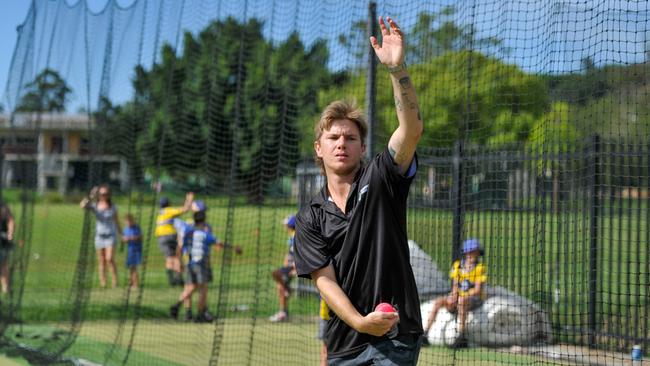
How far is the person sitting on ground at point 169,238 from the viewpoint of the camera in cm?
1388

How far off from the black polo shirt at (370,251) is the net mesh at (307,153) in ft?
6.80

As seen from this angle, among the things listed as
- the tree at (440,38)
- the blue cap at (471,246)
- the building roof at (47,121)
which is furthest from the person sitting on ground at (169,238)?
the tree at (440,38)

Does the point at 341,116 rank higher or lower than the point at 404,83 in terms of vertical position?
lower

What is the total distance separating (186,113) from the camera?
1074 cm

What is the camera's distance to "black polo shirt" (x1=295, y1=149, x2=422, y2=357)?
384 centimetres

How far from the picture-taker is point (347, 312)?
3.77 meters

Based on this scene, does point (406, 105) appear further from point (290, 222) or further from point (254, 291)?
point (254, 291)

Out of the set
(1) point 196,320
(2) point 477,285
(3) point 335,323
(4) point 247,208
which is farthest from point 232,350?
(3) point 335,323

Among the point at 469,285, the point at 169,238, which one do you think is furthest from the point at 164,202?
the point at 469,285

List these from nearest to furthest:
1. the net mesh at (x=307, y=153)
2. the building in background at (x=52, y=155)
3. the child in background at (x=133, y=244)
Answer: the net mesh at (x=307, y=153) → the building in background at (x=52, y=155) → the child in background at (x=133, y=244)

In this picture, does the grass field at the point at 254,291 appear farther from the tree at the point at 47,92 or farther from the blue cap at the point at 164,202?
the tree at the point at 47,92

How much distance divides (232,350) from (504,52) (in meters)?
5.28

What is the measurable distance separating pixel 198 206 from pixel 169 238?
222 centimetres

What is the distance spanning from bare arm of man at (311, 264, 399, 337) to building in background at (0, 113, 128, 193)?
27.5ft
